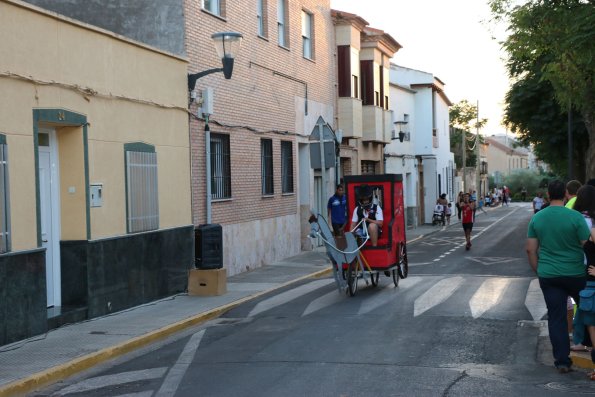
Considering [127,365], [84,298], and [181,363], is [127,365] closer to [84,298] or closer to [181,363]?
[181,363]

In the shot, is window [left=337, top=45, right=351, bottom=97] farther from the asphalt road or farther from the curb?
the curb

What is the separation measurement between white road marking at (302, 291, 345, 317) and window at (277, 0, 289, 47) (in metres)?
10.4

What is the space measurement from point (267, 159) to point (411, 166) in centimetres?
2143

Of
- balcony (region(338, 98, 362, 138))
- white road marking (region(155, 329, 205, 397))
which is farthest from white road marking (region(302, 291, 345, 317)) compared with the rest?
balcony (region(338, 98, 362, 138))

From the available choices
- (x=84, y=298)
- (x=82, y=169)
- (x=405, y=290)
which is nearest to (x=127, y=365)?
(x=84, y=298)

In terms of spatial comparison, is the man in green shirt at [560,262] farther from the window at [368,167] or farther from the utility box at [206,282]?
the window at [368,167]

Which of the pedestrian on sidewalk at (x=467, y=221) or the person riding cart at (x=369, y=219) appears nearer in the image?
the person riding cart at (x=369, y=219)

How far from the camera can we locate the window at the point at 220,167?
58.8 feet

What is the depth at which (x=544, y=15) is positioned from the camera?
50.2 feet

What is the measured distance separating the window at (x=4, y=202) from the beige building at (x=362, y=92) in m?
18.7

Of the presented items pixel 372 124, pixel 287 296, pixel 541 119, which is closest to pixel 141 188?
pixel 287 296

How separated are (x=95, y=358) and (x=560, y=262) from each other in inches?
203

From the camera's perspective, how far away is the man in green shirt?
7.77 meters

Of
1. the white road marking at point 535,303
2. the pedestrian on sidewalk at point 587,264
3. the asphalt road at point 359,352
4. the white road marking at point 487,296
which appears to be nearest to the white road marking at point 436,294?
the asphalt road at point 359,352
